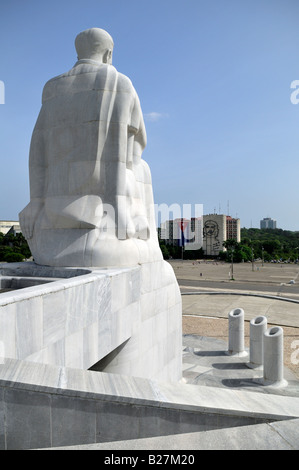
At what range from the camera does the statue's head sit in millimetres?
8133

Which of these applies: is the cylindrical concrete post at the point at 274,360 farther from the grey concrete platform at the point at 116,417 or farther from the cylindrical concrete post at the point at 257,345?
the grey concrete platform at the point at 116,417

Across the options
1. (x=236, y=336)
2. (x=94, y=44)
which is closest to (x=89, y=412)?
(x=94, y=44)

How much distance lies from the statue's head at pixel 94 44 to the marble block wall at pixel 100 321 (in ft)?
17.3

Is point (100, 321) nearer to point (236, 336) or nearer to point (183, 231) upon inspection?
point (236, 336)

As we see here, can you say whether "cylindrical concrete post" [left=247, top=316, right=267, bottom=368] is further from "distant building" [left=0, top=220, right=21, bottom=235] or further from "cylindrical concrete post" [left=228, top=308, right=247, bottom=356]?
"distant building" [left=0, top=220, right=21, bottom=235]

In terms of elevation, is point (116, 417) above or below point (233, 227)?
below

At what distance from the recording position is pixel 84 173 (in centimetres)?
735

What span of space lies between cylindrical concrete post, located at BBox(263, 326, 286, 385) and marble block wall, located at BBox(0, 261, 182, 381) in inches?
98.7

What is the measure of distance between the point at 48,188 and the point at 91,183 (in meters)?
1.12

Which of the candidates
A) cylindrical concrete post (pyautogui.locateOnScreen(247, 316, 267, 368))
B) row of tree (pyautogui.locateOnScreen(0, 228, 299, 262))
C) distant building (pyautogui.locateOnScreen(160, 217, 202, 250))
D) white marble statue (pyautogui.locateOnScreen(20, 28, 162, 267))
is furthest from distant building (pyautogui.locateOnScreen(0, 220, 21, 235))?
white marble statue (pyautogui.locateOnScreen(20, 28, 162, 267))

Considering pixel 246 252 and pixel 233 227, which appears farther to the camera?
pixel 233 227

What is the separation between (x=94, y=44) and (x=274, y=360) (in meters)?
9.50

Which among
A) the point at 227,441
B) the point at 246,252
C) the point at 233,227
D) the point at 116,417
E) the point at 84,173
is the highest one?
the point at 233,227

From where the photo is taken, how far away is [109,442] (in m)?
2.99
